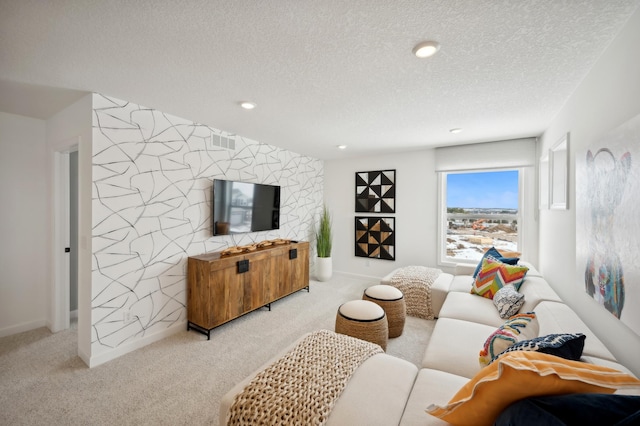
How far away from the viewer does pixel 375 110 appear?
264 cm

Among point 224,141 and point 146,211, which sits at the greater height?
point 224,141

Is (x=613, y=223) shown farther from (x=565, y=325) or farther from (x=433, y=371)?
(x=433, y=371)

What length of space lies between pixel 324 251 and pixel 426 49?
3807 mm

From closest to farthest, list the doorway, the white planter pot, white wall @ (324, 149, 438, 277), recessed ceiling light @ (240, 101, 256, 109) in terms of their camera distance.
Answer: recessed ceiling light @ (240, 101, 256, 109), the doorway, white wall @ (324, 149, 438, 277), the white planter pot

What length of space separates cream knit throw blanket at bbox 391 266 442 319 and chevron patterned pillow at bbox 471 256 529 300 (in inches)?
21.0

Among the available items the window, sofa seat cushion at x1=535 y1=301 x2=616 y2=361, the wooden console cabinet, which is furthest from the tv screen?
sofa seat cushion at x1=535 y1=301 x2=616 y2=361

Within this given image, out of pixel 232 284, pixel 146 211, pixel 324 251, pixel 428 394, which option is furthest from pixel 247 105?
pixel 324 251

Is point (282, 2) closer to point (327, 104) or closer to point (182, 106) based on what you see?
point (327, 104)

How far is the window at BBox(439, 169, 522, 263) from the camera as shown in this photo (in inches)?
151

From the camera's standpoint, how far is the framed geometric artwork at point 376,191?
4.67 meters

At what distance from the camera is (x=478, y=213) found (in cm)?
408

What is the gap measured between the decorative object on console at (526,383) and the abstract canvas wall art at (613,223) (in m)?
0.58

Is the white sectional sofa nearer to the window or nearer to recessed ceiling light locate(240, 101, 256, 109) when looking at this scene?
the window

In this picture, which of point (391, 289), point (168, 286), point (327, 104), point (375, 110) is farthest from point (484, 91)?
point (168, 286)
